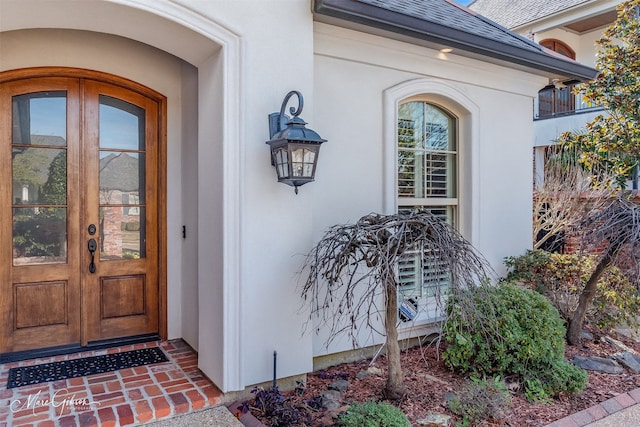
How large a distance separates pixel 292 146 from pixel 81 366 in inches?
116

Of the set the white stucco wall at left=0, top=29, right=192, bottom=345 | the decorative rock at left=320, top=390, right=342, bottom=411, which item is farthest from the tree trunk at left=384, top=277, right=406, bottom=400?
the white stucco wall at left=0, top=29, right=192, bottom=345

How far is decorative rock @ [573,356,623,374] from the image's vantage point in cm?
466

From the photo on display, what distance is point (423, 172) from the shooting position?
5.43 metres

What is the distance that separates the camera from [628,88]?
6824 mm

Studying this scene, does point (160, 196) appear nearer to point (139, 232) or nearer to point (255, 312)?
point (139, 232)

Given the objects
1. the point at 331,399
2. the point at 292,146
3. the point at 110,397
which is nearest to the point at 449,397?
the point at 331,399

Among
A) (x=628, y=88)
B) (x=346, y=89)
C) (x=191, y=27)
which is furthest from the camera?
(x=628, y=88)

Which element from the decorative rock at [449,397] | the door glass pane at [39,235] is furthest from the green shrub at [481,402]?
the door glass pane at [39,235]

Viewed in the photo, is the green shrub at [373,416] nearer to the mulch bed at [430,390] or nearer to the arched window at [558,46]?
the mulch bed at [430,390]

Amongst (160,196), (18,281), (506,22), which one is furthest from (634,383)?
(506,22)

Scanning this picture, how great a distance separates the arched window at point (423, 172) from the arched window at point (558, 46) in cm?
994

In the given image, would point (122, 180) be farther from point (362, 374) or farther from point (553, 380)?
point (553, 380)

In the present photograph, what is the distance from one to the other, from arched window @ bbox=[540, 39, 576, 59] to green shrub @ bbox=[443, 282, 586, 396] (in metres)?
11.7

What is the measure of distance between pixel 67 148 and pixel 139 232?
Answer: 3.69 feet
